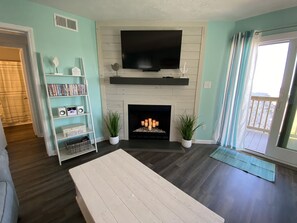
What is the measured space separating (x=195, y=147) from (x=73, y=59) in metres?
2.83

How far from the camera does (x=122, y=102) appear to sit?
2.89 metres

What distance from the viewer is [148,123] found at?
3154 mm

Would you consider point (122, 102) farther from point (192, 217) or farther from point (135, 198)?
point (192, 217)

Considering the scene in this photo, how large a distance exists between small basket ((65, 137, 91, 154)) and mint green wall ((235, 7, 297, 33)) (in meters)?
3.39

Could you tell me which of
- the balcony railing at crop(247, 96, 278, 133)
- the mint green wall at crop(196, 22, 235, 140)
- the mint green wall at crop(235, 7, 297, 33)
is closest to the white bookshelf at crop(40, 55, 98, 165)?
the mint green wall at crop(196, 22, 235, 140)

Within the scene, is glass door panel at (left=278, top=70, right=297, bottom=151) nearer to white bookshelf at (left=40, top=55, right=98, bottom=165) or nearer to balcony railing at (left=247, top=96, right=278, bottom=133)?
balcony railing at (left=247, top=96, right=278, bottom=133)

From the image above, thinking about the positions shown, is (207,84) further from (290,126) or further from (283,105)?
(290,126)

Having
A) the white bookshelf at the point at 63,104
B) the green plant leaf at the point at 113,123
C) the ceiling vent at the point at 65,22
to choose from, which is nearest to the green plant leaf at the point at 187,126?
the green plant leaf at the point at 113,123

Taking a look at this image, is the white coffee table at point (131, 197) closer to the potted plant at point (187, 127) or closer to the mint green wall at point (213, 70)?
the potted plant at point (187, 127)

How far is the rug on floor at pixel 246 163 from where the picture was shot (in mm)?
2062

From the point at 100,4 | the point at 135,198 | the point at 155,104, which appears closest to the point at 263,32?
the point at 155,104

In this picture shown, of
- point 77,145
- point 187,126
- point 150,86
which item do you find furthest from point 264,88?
point 77,145

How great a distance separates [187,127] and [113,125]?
148cm

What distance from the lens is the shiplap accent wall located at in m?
2.54
